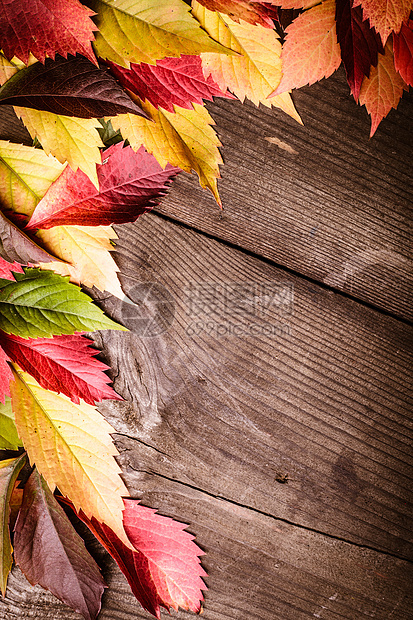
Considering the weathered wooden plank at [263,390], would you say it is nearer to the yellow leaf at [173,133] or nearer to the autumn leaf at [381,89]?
the yellow leaf at [173,133]

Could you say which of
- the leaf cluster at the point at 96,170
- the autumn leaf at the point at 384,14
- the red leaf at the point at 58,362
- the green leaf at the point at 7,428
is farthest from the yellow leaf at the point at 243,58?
the green leaf at the point at 7,428

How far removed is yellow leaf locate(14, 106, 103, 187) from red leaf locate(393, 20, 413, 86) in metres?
0.42

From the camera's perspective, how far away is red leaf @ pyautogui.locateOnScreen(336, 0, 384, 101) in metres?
0.49

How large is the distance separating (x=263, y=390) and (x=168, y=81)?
0.49 m

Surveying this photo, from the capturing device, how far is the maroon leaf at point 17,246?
1.64ft

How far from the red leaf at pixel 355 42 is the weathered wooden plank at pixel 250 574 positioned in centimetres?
70

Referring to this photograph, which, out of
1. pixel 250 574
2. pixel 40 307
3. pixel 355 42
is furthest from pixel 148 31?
pixel 250 574

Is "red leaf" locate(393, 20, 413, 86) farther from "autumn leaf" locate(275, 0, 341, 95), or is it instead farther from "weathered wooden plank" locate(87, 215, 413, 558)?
"weathered wooden plank" locate(87, 215, 413, 558)

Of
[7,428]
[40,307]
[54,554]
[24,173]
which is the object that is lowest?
[54,554]

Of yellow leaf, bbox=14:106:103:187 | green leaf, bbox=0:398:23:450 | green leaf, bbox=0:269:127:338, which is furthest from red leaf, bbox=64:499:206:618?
yellow leaf, bbox=14:106:103:187

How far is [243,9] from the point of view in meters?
0.48

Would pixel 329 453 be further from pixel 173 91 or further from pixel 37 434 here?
pixel 173 91

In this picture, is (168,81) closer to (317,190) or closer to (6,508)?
(317,190)

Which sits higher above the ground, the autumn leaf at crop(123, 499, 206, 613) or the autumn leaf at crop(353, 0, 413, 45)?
the autumn leaf at crop(353, 0, 413, 45)
